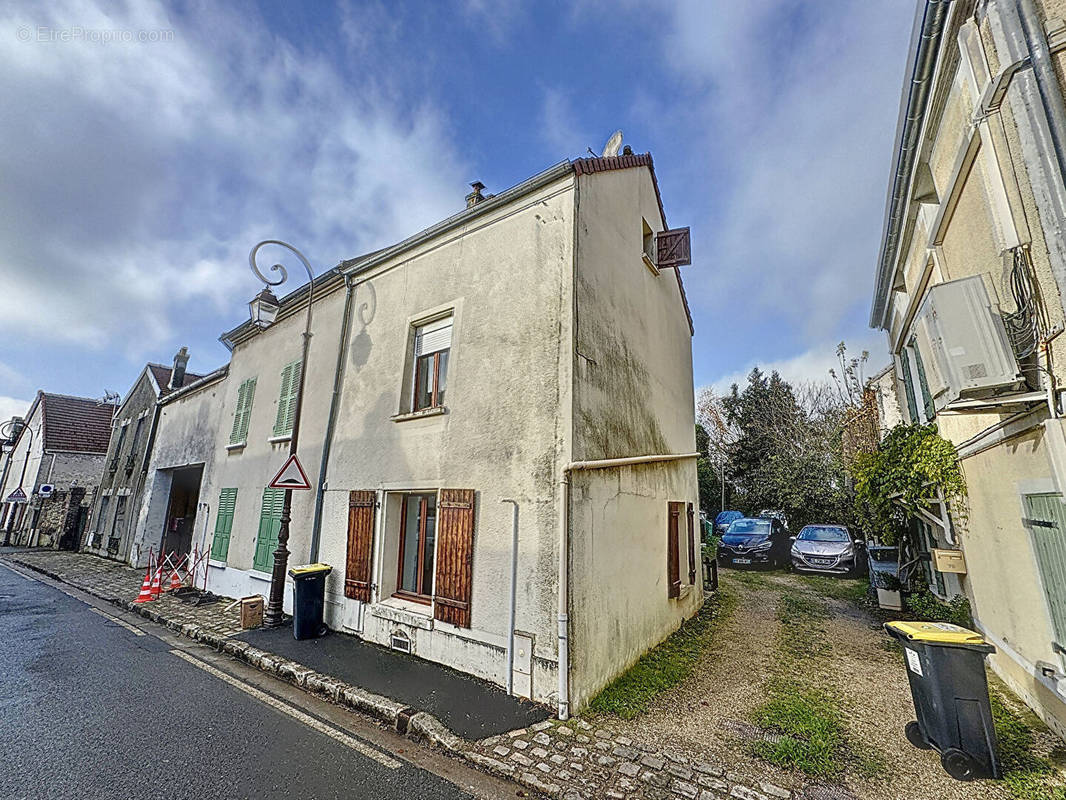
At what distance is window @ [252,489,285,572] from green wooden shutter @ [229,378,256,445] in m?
2.28

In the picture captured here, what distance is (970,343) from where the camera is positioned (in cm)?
394

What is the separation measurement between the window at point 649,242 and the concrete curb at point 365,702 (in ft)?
25.0

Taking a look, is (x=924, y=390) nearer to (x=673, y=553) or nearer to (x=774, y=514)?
(x=673, y=553)

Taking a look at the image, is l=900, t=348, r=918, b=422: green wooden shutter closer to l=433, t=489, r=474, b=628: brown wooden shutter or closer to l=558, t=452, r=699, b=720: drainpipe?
l=558, t=452, r=699, b=720: drainpipe

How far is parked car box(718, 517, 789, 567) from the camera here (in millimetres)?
14906

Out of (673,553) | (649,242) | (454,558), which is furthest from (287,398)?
(673,553)

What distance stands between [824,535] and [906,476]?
25.3 ft

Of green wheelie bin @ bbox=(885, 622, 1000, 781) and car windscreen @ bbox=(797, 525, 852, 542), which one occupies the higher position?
car windscreen @ bbox=(797, 525, 852, 542)

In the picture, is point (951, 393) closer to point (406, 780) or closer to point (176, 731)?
point (406, 780)

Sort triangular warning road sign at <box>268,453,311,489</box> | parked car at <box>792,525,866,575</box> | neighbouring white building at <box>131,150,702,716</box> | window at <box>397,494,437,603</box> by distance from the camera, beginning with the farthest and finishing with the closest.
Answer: parked car at <box>792,525,866,575</box> < triangular warning road sign at <box>268,453,311,489</box> < window at <box>397,494,437,603</box> < neighbouring white building at <box>131,150,702,716</box>

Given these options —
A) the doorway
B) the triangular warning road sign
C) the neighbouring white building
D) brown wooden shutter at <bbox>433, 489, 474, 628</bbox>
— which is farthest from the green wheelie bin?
the doorway

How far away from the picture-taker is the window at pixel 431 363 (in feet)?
22.7

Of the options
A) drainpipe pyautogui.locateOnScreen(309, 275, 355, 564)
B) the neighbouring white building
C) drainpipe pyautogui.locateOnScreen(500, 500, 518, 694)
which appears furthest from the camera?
drainpipe pyautogui.locateOnScreen(309, 275, 355, 564)

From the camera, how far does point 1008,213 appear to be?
156 inches
